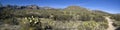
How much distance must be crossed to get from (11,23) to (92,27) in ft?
19.2

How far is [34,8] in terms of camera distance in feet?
107

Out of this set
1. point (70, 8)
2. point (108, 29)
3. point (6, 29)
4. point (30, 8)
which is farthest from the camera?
point (70, 8)

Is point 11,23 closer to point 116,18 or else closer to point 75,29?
point 75,29

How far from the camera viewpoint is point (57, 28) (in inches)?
615

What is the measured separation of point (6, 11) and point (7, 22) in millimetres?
5874

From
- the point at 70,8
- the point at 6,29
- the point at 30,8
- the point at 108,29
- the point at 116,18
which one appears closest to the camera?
the point at 6,29

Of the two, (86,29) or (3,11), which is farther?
(3,11)

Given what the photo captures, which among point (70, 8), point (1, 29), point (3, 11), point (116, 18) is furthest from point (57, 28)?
point (70, 8)

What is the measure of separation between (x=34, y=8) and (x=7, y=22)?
14711 mm

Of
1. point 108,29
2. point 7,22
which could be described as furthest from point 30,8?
point 108,29

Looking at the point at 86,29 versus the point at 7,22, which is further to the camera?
the point at 7,22

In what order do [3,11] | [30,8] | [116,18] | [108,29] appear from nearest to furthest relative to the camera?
[108,29]
[3,11]
[116,18]
[30,8]

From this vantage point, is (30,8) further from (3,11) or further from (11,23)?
(11,23)

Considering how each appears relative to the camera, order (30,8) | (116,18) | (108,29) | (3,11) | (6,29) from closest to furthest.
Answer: (6,29) < (108,29) < (3,11) < (116,18) < (30,8)
